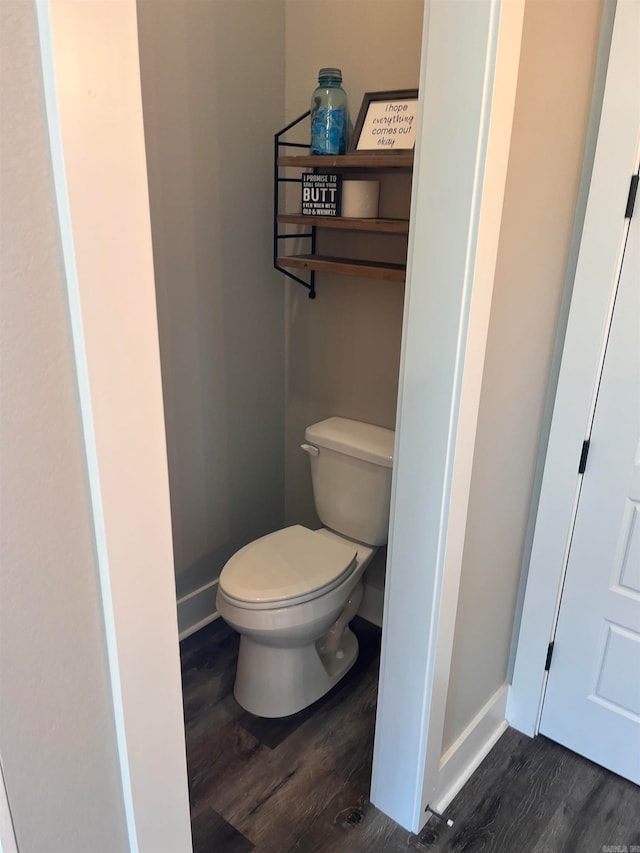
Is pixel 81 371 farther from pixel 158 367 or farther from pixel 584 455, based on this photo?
pixel 584 455

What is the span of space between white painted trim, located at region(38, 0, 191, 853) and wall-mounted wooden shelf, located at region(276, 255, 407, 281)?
1217 millimetres

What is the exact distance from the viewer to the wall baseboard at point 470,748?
1624 mm

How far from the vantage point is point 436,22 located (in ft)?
3.36

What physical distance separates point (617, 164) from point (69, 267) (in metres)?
1.22

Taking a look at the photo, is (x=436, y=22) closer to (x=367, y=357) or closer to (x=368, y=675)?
(x=367, y=357)

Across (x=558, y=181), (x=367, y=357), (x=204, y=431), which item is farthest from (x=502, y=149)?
(x=204, y=431)

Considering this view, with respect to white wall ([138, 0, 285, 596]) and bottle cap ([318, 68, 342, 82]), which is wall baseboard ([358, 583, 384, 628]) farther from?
bottle cap ([318, 68, 342, 82])

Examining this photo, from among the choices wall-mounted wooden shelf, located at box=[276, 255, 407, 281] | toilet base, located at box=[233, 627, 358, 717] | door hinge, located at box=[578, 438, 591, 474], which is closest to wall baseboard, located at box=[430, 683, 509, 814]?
toilet base, located at box=[233, 627, 358, 717]

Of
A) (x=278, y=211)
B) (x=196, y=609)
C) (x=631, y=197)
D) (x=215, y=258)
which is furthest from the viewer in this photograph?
(x=196, y=609)

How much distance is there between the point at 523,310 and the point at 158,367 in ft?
3.10

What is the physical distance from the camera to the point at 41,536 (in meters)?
0.61

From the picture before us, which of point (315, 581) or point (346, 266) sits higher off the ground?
point (346, 266)

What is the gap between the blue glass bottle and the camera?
1.77 meters

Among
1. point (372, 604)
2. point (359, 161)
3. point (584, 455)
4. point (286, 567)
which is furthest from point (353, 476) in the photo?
point (359, 161)
